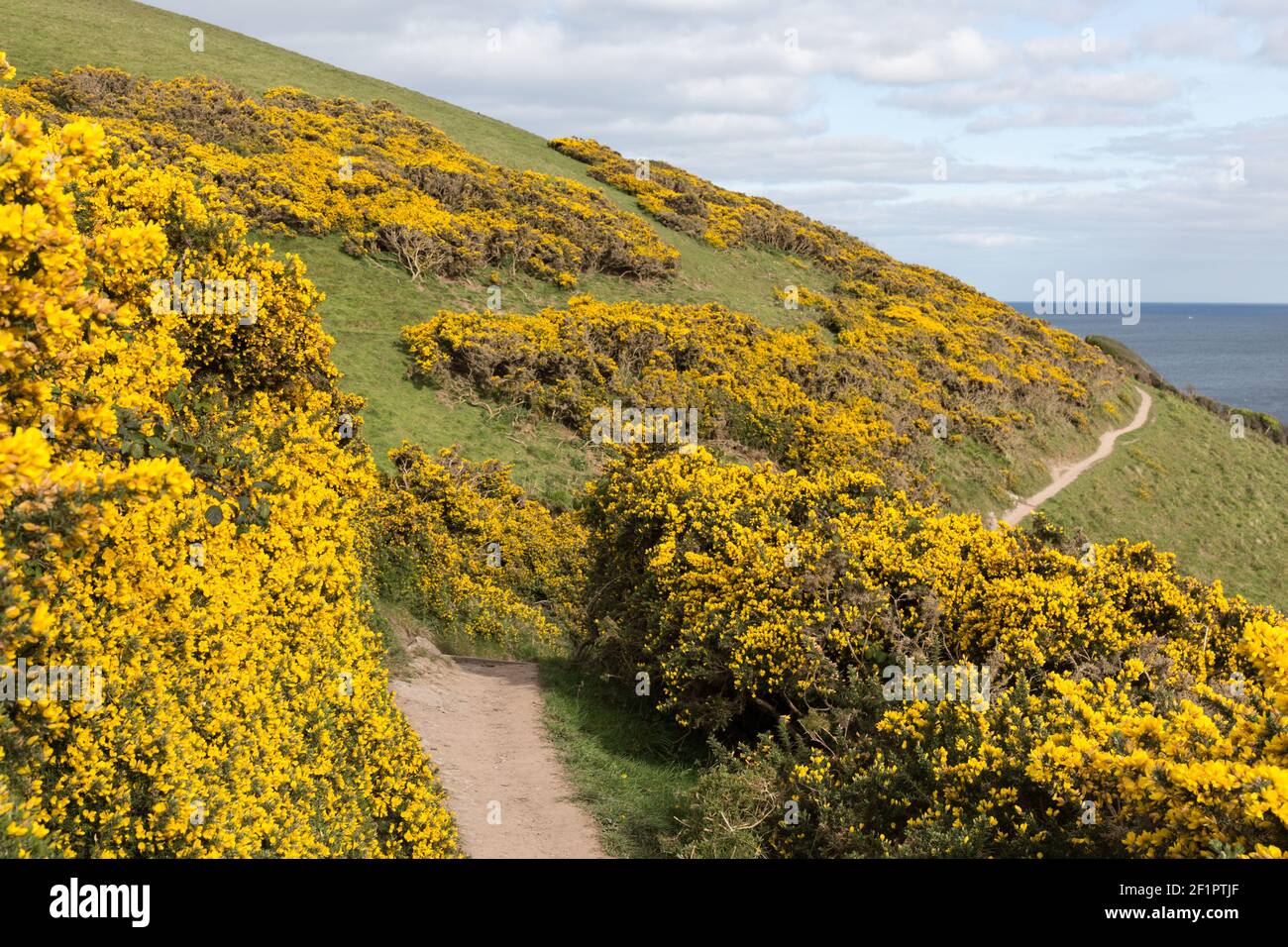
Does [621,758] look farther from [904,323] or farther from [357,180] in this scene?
[904,323]

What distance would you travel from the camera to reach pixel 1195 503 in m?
41.8

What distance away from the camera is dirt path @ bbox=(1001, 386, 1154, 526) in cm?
3479

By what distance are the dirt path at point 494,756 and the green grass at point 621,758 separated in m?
0.26

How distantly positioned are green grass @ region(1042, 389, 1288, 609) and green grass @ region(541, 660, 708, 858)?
83.0 feet

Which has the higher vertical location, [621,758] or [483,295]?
[483,295]

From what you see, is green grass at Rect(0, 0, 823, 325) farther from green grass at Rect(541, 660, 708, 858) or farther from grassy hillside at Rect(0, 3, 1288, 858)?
green grass at Rect(541, 660, 708, 858)

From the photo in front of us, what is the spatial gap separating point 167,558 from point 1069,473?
3982 cm

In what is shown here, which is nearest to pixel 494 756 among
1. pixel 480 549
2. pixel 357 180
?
pixel 480 549

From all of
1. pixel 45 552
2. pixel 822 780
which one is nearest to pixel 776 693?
pixel 822 780

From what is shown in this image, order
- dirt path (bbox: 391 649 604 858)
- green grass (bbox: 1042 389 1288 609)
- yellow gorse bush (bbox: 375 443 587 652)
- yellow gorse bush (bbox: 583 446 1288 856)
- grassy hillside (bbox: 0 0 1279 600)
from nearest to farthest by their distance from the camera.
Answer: yellow gorse bush (bbox: 583 446 1288 856), dirt path (bbox: 391 649 604 858), yellow gorse bush (bbox: 375 443 587 652), grassy hillside (bbox: 0 0 1279 600), green grass (bbox: 1042 389 1288 609)

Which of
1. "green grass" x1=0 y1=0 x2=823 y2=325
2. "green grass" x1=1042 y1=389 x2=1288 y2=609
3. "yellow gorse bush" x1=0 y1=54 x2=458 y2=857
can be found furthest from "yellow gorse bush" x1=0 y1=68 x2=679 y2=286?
Answer: "green grass" x1=1042 y1=389 x2=1288 y2=609

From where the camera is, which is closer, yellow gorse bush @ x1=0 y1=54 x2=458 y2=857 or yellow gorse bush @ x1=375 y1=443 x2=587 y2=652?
yellow gorse bush @ x1=0 y1=54 x2=458 y2=857
